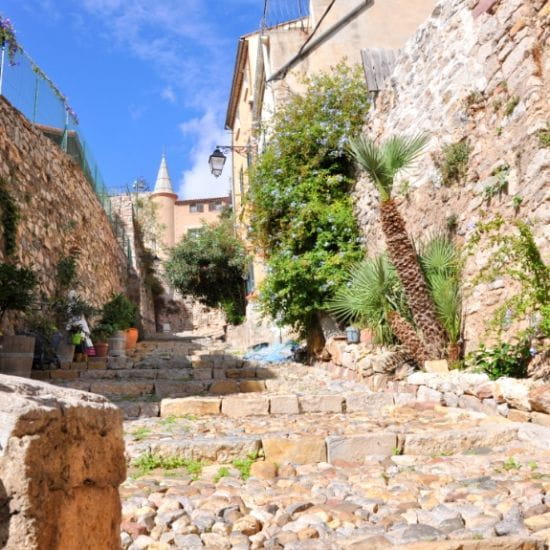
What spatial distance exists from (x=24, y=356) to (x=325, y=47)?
9412 mm

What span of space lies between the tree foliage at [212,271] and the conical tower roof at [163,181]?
2280 cm

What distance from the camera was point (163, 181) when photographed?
43.5 metres

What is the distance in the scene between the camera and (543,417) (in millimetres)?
3891

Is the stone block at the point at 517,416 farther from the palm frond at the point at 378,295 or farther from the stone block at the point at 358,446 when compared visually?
the palm frond at the point at 378,295

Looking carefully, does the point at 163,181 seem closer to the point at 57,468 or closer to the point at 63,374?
the point at 63,374

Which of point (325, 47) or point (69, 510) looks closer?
point (69, 510)

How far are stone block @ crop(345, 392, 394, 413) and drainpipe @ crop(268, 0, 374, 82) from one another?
9.15 meters

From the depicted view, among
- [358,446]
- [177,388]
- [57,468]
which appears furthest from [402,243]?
[57,468]

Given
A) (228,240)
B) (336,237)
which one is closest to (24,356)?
(336,237)

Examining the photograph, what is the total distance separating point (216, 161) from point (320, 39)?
12.5ft

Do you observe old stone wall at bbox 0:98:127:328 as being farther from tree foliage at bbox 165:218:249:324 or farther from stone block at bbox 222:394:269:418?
stone block at bbox 222:394:269:418

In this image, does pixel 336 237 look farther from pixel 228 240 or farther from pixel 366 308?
pixel 228 240

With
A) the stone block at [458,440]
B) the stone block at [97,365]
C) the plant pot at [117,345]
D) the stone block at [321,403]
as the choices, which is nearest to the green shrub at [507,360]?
the stone block at [458,440]


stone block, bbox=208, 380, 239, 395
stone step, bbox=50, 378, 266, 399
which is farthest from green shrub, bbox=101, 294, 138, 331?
stone block, bbox=208, 380, 239, 395
